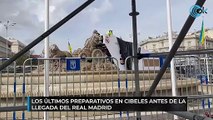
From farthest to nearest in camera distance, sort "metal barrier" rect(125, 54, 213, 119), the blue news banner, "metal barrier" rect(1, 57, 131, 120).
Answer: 1. "metal barrier" rect(125, 54, 213, 119)
2. "metal barrier" rect(1, 57, 131, 120)
3. the blue news banner

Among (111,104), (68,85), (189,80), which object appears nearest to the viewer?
(111,104)

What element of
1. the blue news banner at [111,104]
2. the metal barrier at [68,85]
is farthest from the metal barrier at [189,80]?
the blue news banner at [111,104]

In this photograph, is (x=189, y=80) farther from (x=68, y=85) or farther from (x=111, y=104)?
(x=111, y=104)

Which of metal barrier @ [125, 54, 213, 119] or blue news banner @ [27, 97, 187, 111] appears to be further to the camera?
metal barrier @ [125, 54, 213, 119]

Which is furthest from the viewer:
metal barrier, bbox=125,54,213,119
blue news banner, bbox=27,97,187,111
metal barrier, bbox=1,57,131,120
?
metal barrier, bbox=125,54,213,119

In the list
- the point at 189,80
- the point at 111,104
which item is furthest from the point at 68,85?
the point at 111,104

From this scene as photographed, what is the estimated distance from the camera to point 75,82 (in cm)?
802

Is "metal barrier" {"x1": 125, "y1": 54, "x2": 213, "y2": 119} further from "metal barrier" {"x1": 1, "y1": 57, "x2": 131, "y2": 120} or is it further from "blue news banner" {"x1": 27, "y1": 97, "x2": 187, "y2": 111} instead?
"blue news banner" {"x1": 27, "y1": 97, "x2": 187, "y2": 111}

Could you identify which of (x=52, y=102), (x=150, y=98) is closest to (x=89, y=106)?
(x=52, y=102)

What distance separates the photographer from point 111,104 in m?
2.31

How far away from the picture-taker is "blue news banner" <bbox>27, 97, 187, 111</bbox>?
228cm

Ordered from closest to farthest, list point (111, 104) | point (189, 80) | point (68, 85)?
point (111, 104), point (68, 85), point (189, 80)

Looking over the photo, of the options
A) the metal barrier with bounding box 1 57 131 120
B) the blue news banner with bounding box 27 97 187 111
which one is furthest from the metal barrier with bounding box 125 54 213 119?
the blue news banner with bounding box 27 97 187 111

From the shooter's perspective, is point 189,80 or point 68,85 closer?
point 68,85
